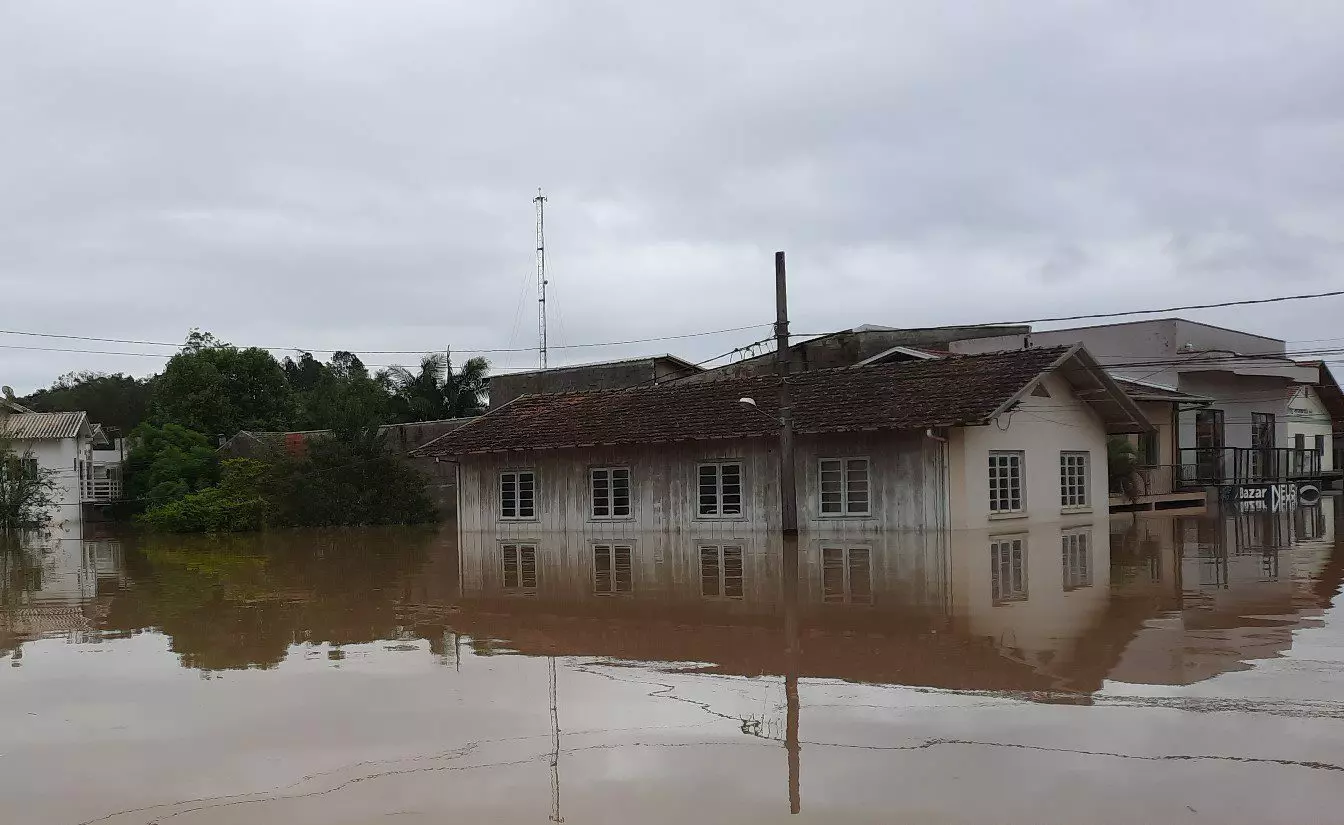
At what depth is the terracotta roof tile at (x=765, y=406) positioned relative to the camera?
23391mm

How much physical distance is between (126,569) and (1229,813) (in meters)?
23.0

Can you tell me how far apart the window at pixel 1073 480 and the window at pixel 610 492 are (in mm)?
10359

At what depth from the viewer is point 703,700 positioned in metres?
8.21

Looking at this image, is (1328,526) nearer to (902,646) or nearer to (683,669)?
(902,646)

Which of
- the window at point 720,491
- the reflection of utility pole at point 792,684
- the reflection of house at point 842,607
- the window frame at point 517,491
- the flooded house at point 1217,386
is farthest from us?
the flooded house at point 1217,386

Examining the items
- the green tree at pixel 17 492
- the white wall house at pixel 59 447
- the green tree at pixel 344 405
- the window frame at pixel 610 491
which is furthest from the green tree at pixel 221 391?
the window frame at pixel 610 491

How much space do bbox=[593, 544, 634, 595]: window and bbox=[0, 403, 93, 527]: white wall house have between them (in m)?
31.7

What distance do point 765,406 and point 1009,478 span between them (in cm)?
561

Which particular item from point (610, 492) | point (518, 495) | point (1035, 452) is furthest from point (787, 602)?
point (518, 495)

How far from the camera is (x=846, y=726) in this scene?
23.9ft

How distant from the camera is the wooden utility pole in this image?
75.2 feet

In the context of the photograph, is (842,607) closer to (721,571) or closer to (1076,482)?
(721,571)

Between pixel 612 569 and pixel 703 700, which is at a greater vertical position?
pixel 703 700

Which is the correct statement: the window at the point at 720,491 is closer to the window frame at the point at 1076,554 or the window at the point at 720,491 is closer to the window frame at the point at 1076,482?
the window frame at the point at 1076,554
